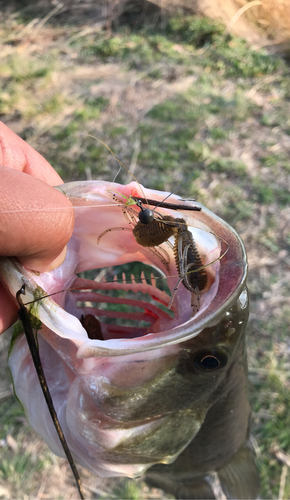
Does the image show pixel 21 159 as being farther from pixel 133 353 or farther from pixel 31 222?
Result: pixel 133 353

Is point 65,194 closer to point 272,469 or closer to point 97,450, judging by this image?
point 97,450

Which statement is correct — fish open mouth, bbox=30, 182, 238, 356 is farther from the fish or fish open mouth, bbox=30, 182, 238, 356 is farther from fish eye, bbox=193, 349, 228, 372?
fish eye, bbox=193, 349, 228, 372

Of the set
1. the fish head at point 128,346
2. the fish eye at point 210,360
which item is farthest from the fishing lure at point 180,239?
the fish eye at point 210,360

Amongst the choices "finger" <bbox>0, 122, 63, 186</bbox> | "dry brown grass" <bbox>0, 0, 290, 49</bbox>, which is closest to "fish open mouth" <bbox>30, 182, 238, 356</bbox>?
"finger" <bbox>0, 122, 63, 186</bbox>

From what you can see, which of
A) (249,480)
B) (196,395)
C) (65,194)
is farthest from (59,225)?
(249,480)

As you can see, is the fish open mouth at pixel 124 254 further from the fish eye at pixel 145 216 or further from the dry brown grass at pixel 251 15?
the dry brown grass at pixel 251 15

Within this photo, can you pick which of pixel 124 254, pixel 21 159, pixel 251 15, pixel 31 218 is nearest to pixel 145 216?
pixel 31 218
